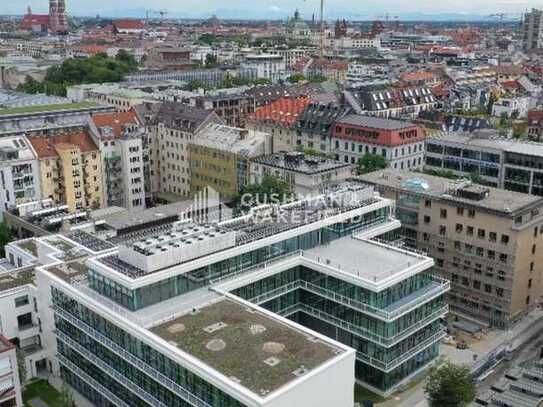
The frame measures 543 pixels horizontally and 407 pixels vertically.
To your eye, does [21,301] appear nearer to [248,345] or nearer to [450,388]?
[248,345]

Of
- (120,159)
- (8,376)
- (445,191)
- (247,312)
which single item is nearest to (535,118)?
(445,191)

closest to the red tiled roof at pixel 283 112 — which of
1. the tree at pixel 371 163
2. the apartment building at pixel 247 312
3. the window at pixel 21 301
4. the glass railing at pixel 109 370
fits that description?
the tree at pixel 371 163

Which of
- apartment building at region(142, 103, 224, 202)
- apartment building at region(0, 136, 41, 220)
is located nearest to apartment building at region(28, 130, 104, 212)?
apartment building at region(0, 136, 41, 220)

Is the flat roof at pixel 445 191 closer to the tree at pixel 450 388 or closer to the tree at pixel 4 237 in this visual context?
the tree at pixel 450 388

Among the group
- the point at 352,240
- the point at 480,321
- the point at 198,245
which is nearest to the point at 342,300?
the point at 352,240

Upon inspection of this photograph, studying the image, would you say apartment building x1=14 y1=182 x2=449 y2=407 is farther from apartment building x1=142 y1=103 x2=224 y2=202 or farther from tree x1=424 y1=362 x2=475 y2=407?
apartment building x1=142 y1=103 x2=224 y2=202
